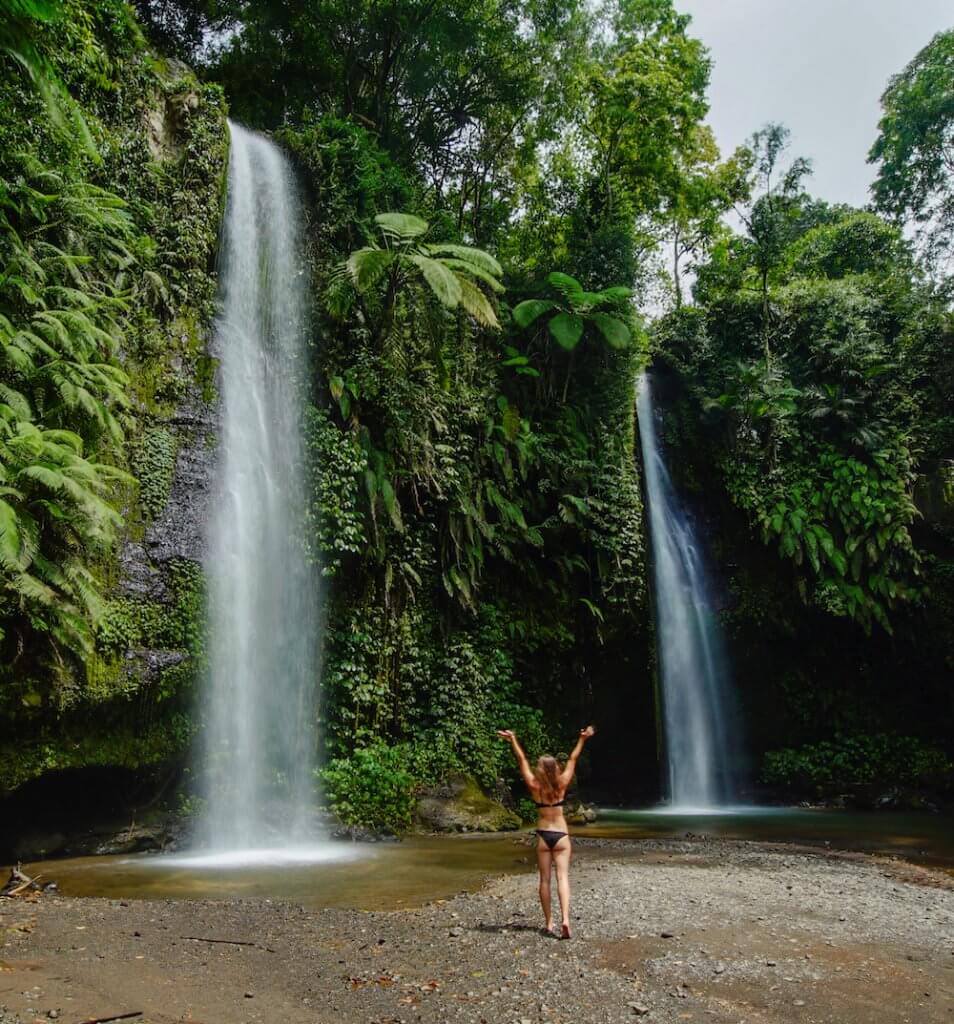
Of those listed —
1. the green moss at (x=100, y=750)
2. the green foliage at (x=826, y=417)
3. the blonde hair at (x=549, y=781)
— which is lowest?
the blonde hair at (x=549, y=781)

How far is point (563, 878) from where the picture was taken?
5207 mm

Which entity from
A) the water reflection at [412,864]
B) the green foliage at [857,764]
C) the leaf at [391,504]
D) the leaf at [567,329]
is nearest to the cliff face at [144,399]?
the water reflection at [412,864]

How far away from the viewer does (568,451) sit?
598 inches

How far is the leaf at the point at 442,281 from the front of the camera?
39.1 feet

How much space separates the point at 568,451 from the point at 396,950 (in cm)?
1125

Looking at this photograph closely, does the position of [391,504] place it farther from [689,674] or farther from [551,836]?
[689,674]

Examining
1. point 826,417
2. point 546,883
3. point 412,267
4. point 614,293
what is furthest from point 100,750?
point 826,417

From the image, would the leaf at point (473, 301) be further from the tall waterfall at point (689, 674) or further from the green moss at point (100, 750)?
the green moss at point (100, 750)

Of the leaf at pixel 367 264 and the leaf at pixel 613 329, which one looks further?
the leaf at pixel 613 329

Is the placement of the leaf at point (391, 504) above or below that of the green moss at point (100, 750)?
above

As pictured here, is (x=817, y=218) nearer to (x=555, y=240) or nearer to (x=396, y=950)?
(x=555, y=240)

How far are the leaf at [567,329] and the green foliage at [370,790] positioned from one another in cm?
819

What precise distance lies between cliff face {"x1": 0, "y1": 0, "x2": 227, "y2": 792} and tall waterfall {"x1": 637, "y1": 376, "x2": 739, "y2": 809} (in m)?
9.53

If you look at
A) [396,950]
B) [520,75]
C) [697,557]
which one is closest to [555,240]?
[520,75]
